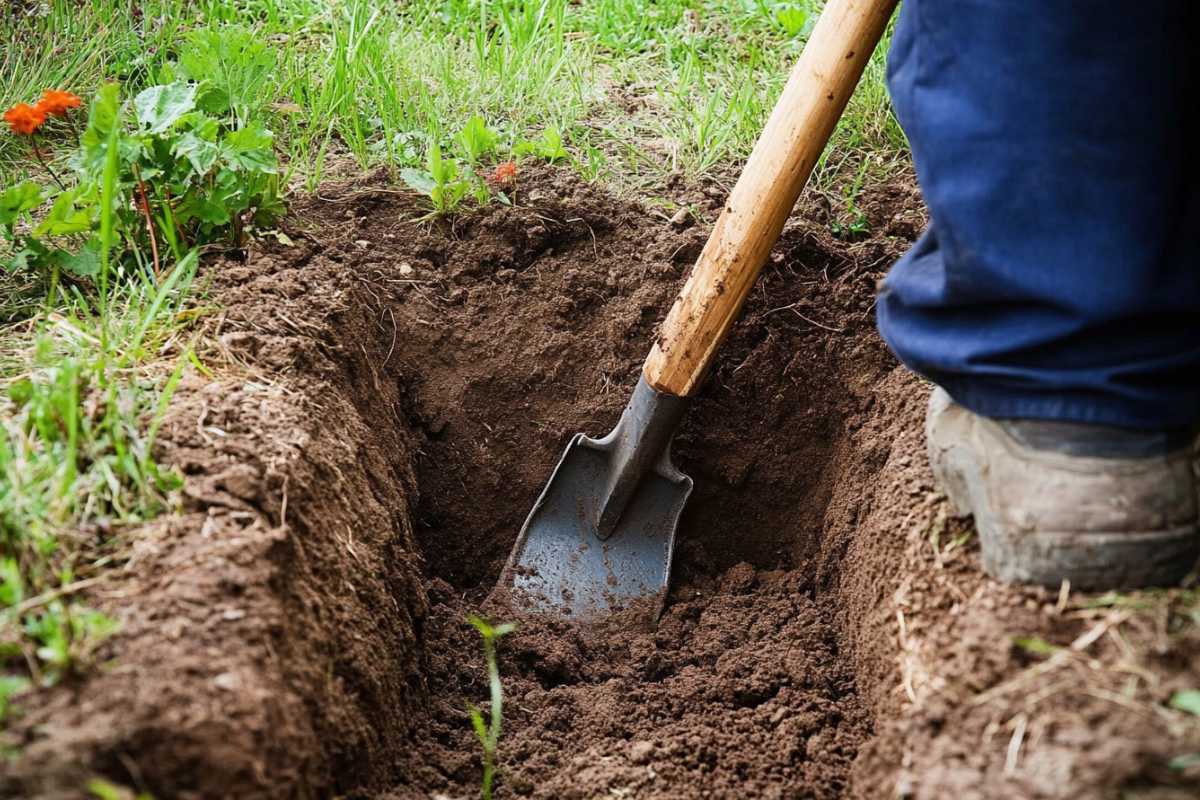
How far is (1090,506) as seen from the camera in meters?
1.32

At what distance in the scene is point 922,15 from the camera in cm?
140

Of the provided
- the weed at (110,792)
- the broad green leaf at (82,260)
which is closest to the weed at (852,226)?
the broad green leaf at (82,260)

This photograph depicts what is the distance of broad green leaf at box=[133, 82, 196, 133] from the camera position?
2.00 metres

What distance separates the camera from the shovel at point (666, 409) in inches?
72.2

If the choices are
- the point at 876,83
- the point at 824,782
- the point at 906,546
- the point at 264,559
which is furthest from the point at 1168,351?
the point at 876,83

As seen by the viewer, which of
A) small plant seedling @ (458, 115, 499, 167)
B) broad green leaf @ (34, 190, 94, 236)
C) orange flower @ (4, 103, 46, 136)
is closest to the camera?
broad green leaf @ (34, 190, 94, 236)

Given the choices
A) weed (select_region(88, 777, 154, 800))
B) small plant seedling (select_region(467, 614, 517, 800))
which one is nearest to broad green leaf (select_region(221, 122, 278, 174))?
small plant seedling (select_region(467, 614, 517, 800))

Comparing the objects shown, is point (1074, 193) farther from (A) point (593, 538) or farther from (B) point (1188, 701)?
(A) point (593, 538)

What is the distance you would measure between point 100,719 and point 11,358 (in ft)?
3.01

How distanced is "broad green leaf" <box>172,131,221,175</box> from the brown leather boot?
4.88 feet

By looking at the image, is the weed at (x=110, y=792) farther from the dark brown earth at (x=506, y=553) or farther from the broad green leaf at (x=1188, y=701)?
the broad green leaf at (x=1188, y=701)

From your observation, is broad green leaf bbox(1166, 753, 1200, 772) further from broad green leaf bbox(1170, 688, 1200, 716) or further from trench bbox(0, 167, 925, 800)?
trench bbox(0, 167, 925, 800)

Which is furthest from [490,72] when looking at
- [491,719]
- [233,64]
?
[491,719]

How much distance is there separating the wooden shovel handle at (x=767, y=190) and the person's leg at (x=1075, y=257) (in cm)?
38
